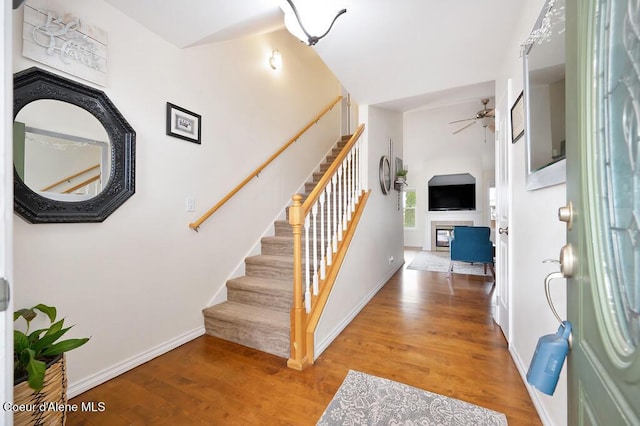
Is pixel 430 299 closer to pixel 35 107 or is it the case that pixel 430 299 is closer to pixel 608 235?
pixel 608 235

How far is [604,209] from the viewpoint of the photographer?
48 cm

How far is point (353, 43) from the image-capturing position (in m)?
2.09

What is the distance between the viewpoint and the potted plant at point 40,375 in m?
0.94

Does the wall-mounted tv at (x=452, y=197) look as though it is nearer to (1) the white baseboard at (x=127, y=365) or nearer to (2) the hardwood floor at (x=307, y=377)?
(2) the hardwood floor at (x=307, y=377)

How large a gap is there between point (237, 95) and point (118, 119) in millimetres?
1283

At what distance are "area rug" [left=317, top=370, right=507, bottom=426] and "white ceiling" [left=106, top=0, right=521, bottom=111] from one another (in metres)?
2.44

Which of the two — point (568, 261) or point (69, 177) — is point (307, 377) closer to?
point (568, 261)

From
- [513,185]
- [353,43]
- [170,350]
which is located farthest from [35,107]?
[513,185]

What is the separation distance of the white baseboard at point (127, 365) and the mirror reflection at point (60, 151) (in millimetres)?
1128

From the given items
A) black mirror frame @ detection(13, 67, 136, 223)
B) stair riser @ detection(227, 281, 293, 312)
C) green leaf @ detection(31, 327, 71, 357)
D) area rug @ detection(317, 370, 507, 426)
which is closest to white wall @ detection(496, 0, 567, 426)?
area rug @ detection(317, 370, 507, 426)

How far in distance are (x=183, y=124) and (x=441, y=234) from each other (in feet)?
22.0

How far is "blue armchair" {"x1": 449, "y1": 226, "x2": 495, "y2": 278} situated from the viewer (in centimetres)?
387

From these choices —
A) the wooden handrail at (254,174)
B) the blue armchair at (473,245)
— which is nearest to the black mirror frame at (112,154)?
the wooden handrail at (254,174)

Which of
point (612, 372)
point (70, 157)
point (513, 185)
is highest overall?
point (70, 157)
